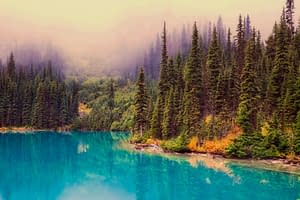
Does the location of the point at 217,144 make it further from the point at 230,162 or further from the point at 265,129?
the point at 265,129

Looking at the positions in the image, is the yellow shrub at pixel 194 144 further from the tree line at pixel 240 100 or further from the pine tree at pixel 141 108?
the pine tree at pixel 141 108

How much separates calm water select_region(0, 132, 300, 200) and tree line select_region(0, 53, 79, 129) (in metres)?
85.8

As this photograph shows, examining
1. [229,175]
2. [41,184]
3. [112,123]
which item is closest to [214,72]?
[229,175]

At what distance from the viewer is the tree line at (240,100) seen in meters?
66.9

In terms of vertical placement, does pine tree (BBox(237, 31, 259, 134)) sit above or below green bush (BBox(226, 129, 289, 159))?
above

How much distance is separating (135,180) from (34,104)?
120487mm

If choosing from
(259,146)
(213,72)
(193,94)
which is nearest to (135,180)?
(259,146)

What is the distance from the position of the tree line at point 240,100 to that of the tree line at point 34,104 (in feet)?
244

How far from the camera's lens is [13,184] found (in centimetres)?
5081

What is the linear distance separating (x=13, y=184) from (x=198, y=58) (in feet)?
161

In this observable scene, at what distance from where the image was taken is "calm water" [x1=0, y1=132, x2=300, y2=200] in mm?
44281

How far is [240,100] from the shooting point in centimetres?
7612

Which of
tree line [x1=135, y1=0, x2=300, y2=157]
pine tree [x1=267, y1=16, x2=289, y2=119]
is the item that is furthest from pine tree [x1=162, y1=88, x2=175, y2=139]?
pine tree [x1=267, y1=16, x2=289, y2=119]

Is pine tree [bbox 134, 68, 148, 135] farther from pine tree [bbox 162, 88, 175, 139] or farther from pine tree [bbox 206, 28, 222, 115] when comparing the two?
pine tree [bbox 206, 28, 222, 115]
